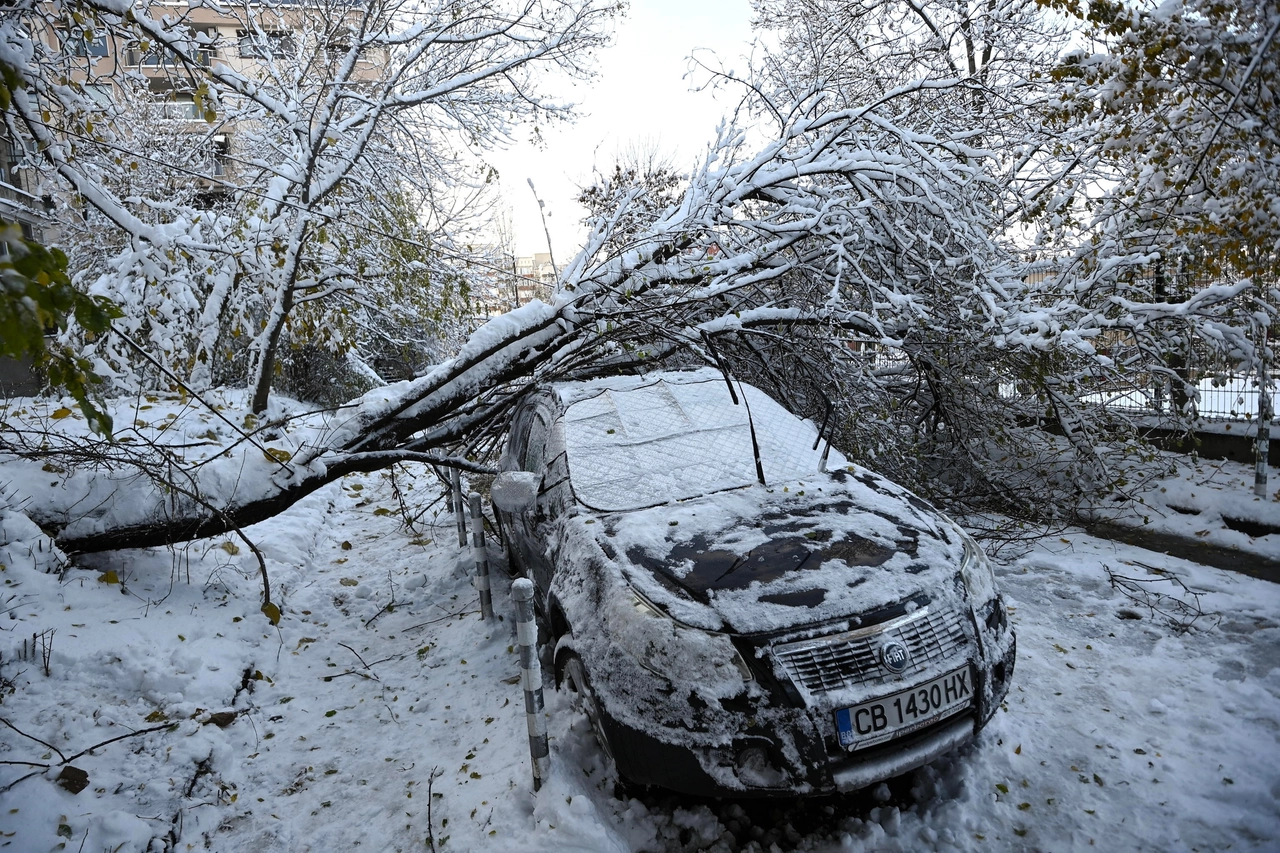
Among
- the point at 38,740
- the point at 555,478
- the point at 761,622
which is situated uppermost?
the point at 555,478

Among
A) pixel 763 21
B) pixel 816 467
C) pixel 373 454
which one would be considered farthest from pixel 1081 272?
pixel 763 21

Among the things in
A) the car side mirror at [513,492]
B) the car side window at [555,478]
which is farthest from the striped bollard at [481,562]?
the car side mirror at [513,492]

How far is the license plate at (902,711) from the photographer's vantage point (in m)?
2.47

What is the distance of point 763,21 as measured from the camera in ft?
50.6

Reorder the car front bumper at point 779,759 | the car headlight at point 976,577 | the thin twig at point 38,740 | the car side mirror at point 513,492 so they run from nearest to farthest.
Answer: the car front bumper at point 779,759 → the car headlight at point 976,577 → the thin twig at point 38,740 → the car side mirror at point 513,492

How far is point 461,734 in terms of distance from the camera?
363cm

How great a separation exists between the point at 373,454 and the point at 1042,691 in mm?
4671

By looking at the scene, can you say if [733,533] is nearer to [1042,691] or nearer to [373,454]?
[1042,691]

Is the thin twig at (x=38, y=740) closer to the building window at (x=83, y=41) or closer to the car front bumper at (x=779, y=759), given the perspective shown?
the car front bumper at (x=779, y=759)

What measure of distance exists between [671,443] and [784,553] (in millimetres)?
1275

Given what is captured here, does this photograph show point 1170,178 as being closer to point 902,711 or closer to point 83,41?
point 902,711

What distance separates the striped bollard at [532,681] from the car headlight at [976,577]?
191 centimetres

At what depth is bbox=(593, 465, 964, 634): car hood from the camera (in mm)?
2711

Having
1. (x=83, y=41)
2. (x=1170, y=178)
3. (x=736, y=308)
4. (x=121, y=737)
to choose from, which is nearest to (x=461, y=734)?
(x=121, y=737)
